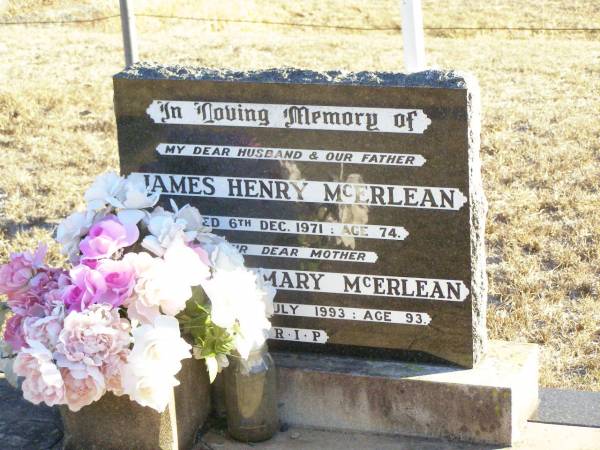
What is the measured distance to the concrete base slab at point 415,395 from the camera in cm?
355

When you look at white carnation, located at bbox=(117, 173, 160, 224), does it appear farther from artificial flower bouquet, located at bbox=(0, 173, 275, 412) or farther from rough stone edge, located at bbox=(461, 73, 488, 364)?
rough stone edge, located at bbox=(461, 73, 488, 364)

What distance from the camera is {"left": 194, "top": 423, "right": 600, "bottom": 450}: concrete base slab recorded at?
11.7ft

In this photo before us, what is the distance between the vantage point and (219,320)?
3395 mm

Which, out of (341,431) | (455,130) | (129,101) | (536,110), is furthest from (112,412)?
(536,110)

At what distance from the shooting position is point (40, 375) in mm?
3250

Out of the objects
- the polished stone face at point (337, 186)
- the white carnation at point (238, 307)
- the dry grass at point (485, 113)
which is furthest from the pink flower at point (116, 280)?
the dry grass at point (485, 113)

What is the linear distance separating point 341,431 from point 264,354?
15.9 inches

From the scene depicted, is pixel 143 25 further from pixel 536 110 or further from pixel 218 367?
pixel 218 367

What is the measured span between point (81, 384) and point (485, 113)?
17.7 ft

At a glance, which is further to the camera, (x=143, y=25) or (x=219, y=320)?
(x=143, y=25)

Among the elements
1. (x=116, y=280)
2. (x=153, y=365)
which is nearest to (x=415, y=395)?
(x=153, y=365)

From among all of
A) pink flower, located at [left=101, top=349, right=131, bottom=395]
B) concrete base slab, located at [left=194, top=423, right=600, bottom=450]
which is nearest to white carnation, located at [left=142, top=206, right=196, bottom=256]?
pink flower, located at [left=101, top=349, right=131, bottom=395]

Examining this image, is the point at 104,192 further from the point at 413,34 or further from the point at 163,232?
the point at 413,34

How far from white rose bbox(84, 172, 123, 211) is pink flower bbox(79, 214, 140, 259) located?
0.08 metres
